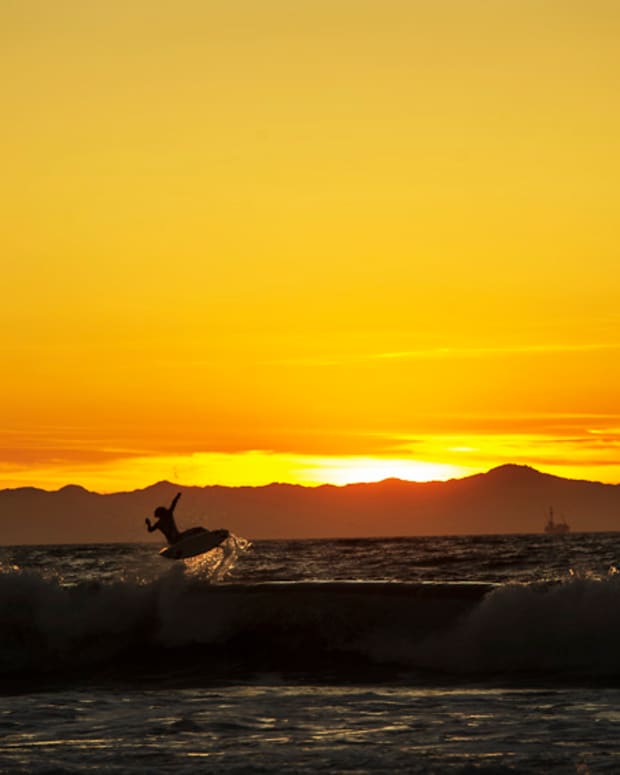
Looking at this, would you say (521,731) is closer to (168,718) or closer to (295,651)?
(168,718)

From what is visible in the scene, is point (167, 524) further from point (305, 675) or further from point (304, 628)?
point (305, 675)

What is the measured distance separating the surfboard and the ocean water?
4.40 feet

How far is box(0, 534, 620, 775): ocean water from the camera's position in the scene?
44.1 feet

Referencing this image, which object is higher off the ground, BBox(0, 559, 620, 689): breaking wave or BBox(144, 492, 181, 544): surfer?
BBox(144, 492, 181, 544): surfer

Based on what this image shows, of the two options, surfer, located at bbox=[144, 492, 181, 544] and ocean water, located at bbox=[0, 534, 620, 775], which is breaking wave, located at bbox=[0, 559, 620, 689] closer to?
ocean water, located at bbox=[0, 534, 620, 775]

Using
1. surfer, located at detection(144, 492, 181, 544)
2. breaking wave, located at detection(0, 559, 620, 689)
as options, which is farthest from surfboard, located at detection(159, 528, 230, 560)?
breaking wave, located at detection(0, 559, 620, 689)

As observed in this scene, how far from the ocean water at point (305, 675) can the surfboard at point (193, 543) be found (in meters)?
1.34

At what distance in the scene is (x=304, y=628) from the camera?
2484 cm

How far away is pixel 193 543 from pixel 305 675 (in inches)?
640

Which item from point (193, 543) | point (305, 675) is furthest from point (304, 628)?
point (193, 543)

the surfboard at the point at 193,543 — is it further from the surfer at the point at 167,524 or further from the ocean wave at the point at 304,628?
the ocean wave at the point at 304,628

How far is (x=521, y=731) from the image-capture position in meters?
14.5

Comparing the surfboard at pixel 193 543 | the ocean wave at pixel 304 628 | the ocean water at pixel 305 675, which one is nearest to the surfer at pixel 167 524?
the surfboard at pixel 193 543

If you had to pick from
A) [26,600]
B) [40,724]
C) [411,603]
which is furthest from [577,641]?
[26,600]
